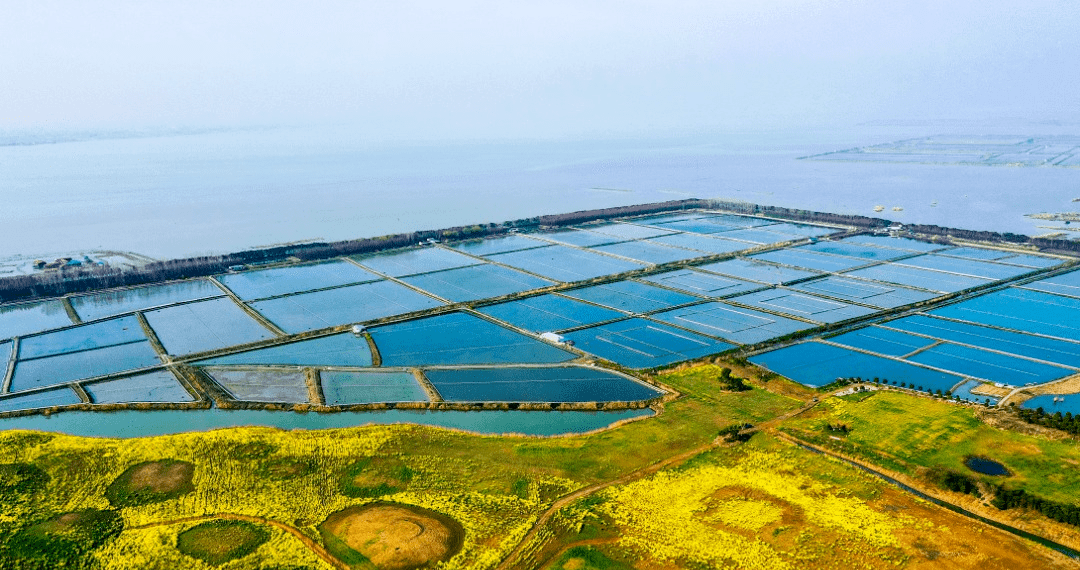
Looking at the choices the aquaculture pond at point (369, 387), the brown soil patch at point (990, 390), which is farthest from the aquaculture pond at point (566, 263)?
the brown soil patch at point (990, 390)

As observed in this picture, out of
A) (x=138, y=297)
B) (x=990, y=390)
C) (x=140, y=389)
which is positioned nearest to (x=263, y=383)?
(x=140, y=389)

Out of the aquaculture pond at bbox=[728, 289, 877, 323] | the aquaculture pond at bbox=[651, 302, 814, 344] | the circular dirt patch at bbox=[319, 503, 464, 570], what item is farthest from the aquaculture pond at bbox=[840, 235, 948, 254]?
the circular dirt patch at bbox=[319, 503, 464, 570]

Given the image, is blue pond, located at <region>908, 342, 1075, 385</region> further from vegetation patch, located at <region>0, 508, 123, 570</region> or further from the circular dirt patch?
vegetation patch, located at <region>0, 508, 123, 570</region>

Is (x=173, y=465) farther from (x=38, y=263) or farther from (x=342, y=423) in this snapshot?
(x=38, y=263)

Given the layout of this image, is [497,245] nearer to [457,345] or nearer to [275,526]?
[457,345]

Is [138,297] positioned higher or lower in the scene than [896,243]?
higher
